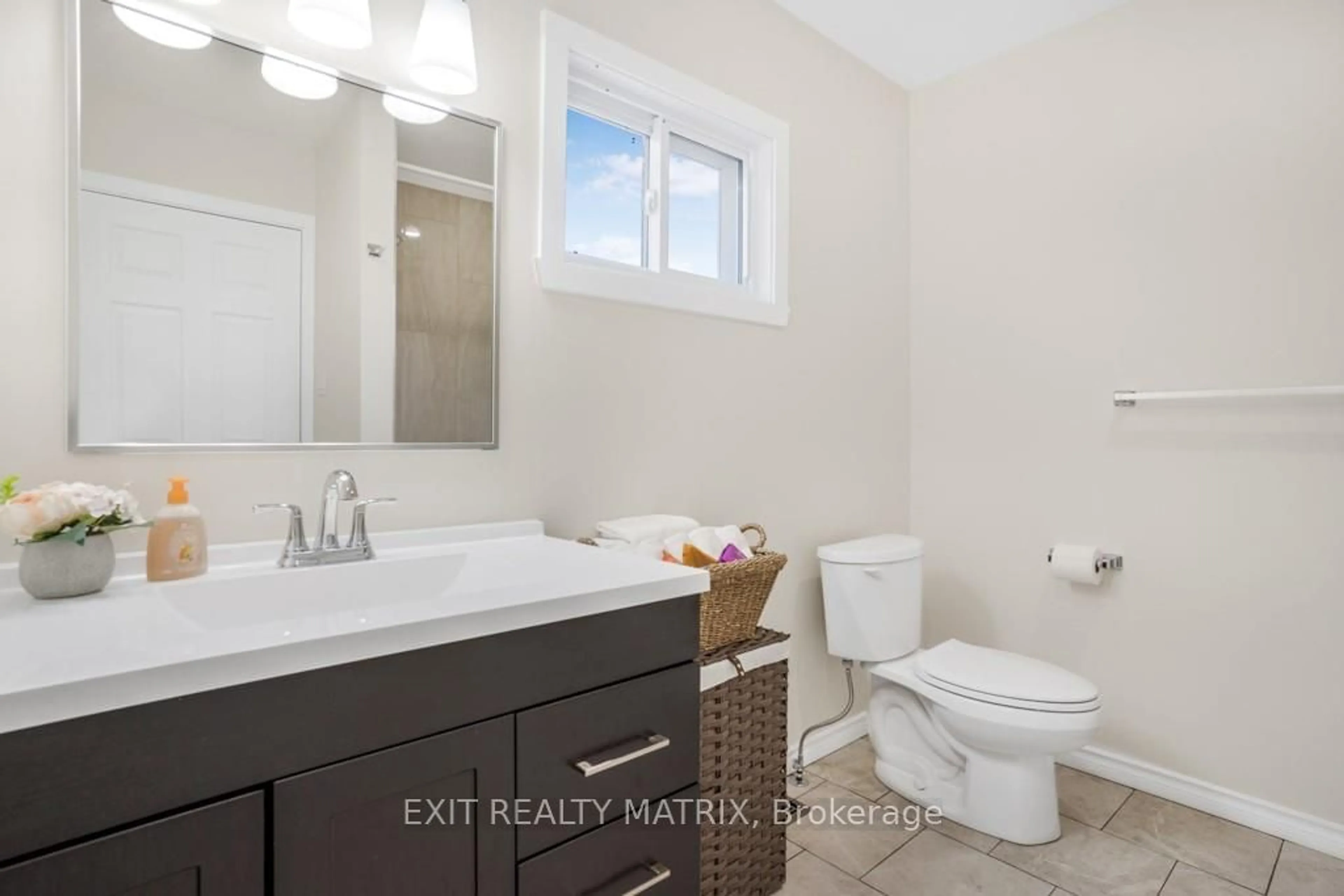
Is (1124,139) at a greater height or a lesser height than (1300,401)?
greater

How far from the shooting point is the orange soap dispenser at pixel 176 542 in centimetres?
109

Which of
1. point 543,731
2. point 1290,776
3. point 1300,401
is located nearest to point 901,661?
point 1290,776

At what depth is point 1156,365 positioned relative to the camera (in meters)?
2.16

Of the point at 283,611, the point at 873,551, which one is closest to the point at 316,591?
the point at 283,611

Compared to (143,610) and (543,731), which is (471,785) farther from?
(143,610)

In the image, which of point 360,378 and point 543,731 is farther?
point 360,378

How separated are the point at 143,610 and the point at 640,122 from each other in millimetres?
1685

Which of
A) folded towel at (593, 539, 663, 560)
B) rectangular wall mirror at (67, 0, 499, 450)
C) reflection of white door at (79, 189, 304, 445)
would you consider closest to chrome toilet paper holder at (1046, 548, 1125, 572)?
folded towel at (593, 539, 663, 560)

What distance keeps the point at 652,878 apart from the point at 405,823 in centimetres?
47

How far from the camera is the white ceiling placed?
2219mm

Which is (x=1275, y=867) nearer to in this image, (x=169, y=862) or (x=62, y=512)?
(x=169, y=862)

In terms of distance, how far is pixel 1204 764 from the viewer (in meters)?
2.07

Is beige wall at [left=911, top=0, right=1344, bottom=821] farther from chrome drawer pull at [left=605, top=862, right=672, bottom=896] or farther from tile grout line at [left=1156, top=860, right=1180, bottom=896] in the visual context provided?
chrome drawer pull at [left=605, top=862, right=672, bottom=896]

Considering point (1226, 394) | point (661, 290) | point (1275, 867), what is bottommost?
point (1275, 867)
